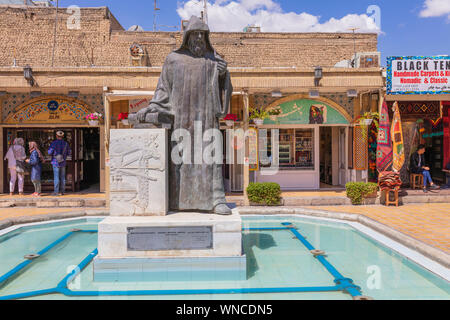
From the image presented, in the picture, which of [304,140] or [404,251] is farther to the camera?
[304,140]

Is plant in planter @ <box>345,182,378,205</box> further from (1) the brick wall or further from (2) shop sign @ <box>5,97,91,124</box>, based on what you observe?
(2) shop sign @ <box>5,97,91,124</box>

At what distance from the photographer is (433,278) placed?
3850mm

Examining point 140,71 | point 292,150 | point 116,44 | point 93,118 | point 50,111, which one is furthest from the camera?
point 116,44

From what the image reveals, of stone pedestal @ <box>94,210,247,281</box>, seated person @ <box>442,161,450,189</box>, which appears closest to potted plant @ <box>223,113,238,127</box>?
stone pedestal @ <box>94,210,247,281</box>

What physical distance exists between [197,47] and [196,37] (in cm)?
12

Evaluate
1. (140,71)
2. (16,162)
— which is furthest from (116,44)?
(16,162)

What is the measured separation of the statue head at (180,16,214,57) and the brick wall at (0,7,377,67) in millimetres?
9834

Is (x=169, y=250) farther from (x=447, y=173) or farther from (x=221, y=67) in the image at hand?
(x=447, y=173)

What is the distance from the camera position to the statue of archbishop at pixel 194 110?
14.2 ft

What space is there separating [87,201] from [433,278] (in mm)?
7670

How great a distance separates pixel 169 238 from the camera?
3891mm

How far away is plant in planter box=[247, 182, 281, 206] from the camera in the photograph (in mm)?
8781

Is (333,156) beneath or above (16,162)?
above
